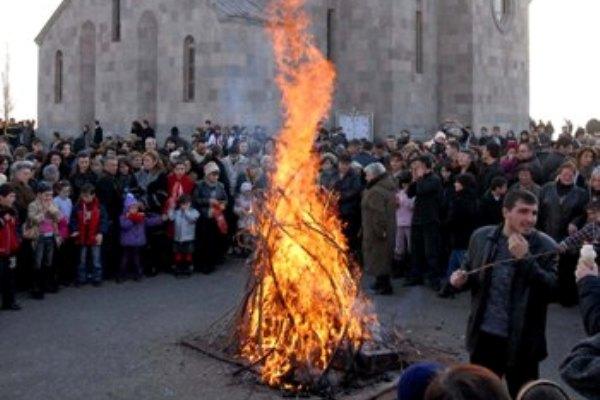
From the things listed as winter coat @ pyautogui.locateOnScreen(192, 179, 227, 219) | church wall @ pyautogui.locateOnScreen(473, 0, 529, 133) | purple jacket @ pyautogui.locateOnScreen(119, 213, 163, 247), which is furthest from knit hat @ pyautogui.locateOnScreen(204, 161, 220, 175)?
church wall @ pyautogui.locateOnScreen(473, 0, 529, 133)

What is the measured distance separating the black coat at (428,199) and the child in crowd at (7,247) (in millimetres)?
5948

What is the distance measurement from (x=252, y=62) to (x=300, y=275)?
57.7 feet

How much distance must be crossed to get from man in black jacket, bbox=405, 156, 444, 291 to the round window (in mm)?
20013

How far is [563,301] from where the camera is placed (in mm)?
12375

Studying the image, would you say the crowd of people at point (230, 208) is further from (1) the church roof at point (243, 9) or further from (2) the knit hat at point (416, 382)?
(1) the church roof at point (243, 9)

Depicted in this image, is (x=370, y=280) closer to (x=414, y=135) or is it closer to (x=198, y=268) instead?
(x=198, y=268)

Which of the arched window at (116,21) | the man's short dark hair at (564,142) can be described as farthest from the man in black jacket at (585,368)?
the arched window at (116,21)

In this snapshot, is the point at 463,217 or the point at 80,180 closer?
the point at 463,217

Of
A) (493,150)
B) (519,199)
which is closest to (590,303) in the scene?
(519,199)

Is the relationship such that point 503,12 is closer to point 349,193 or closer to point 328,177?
point 328,177

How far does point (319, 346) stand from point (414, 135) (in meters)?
21.0

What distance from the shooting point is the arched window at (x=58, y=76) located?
31984mm

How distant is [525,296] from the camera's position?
6.36 m

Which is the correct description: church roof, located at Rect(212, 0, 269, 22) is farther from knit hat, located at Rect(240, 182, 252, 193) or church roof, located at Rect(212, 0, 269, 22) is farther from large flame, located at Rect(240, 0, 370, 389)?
large flame, located at Rect(240, 0, 370, 389)
